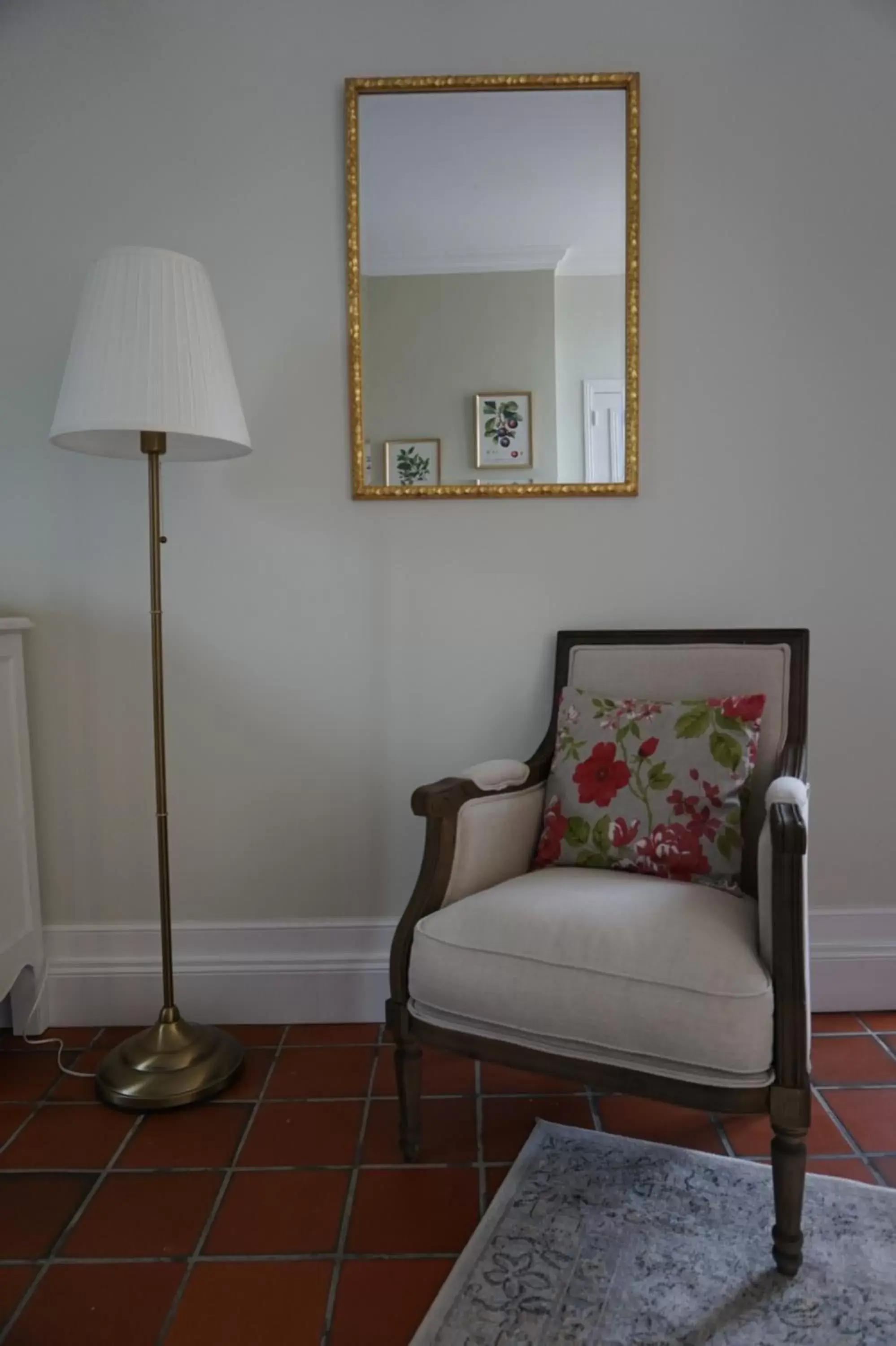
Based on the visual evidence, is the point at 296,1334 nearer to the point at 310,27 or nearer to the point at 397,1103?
the point at 397,1103

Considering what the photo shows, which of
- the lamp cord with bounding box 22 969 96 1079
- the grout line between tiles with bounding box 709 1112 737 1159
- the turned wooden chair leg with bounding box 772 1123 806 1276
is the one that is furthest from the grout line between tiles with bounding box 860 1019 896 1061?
the lamp cord with bounding box 22 969 96 1079

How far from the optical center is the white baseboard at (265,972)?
2.18 metres

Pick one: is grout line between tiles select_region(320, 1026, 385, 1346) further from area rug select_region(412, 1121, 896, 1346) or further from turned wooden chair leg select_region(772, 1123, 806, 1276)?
turned wooden chair leg select_region(772, 1123, 806, 1276)

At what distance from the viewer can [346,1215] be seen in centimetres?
148

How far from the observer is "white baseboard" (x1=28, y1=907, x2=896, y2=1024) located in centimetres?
218

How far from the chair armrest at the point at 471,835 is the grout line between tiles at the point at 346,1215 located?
0.32m

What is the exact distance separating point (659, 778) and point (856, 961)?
85 centimetres

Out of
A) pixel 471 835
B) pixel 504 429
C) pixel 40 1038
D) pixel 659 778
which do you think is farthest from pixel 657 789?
pixel 40 1038

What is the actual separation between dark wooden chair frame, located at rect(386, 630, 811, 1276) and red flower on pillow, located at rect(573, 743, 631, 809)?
0.36 ft

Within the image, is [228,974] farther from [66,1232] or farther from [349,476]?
[349,476]

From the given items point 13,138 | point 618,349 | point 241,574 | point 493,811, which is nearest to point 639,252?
point 618,349

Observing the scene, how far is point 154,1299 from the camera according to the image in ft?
4.29

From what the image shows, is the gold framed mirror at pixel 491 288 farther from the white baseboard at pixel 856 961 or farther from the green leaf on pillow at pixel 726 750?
the white baseboard at pixel 856 961

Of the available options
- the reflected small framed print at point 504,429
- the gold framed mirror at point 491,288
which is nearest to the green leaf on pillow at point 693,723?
the gold framed mirror at point 491,288
